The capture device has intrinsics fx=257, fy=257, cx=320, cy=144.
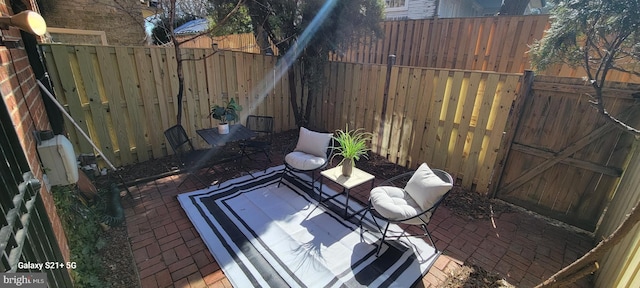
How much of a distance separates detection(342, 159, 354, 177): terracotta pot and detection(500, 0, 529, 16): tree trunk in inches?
233

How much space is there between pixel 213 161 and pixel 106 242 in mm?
2025

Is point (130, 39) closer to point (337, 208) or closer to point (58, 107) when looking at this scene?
point (58, 107)

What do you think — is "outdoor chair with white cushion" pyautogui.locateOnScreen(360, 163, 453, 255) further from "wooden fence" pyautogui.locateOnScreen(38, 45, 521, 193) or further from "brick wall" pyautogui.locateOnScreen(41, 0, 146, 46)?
"brick wall" pyautogui.locateOnScreen(41, 0, 146, 46)

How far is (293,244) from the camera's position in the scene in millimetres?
2717

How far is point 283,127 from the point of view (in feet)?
20.1

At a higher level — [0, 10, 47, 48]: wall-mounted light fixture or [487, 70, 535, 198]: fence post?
[0, 10, 47, 48]: wall-mounted light fixture

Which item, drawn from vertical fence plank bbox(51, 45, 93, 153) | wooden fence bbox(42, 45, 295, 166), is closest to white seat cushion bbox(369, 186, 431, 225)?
wooden fence bbox(42, 45, 295, 166)

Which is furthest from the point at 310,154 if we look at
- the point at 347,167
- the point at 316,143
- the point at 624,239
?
the point at 624,239

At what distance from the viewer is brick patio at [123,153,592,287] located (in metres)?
2.37

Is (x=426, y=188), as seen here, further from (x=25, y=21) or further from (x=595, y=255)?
(x=25, y=21)

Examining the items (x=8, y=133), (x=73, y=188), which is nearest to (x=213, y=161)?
(x=73, y=188)

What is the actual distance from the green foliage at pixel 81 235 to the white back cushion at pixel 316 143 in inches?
98.1

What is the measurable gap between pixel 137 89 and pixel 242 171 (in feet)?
6.74

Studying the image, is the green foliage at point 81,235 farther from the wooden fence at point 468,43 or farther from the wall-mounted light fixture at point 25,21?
the wooden fence at point 468,43
